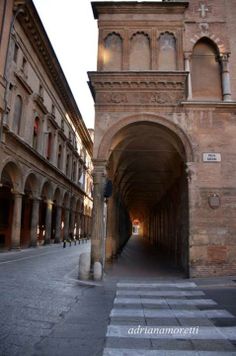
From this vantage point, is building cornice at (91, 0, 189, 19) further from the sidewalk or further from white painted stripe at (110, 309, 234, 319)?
white painted stripe at (110, 309, 234, 319)

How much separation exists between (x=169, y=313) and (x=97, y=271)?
4.14 meters

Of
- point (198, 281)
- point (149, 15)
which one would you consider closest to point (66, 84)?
point (149, 15)

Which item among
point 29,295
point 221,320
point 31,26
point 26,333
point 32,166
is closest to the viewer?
point 26,333

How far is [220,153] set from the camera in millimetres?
10992

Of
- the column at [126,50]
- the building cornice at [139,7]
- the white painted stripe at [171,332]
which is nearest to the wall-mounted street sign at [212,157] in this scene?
the column at [126,50]

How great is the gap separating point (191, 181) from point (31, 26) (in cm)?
1729

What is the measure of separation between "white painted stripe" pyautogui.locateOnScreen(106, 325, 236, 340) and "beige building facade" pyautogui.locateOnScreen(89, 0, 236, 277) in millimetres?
5170

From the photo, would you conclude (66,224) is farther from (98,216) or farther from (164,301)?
(164,301)

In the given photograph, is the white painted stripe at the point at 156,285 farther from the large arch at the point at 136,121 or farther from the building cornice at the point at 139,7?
the building cornice at the point at 139,7

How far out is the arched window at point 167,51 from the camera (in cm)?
1189

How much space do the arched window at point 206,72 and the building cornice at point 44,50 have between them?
12749mm

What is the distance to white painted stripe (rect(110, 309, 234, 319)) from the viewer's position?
600 centimetres

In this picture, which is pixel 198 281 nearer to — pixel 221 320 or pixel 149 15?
pixel 221 320

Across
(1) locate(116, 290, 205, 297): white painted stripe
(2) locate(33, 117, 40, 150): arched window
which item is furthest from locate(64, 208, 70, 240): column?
(1) locate(116, 290, 205, 297): white painted stripe
